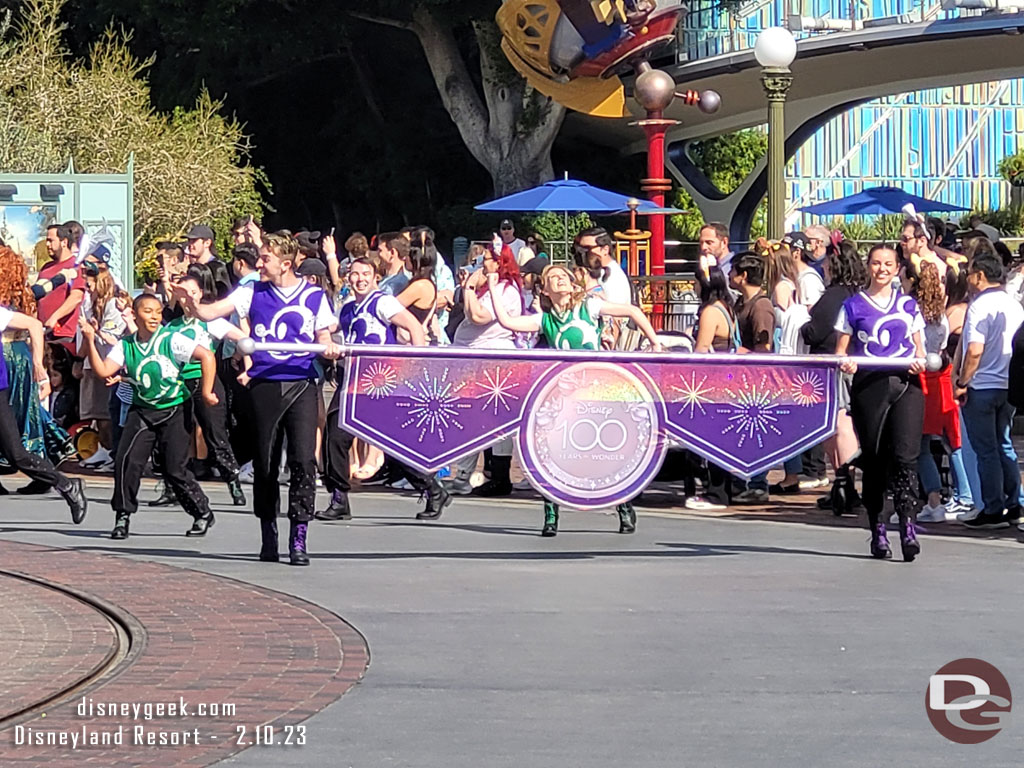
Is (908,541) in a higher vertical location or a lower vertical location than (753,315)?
lower

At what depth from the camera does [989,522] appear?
41.2 feet

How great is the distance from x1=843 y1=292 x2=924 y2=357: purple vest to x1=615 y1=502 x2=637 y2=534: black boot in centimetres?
215

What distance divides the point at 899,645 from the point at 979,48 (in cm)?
3300

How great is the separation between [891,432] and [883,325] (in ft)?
1.91

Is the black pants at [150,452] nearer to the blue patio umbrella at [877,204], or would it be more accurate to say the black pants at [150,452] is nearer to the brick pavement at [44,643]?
the brick pavement at [44,643]

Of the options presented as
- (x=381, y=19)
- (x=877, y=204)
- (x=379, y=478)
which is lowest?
(x=379, y=478)

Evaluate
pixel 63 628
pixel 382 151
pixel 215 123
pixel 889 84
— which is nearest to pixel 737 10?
pixel 889 84

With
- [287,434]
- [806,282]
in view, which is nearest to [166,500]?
[287,434]

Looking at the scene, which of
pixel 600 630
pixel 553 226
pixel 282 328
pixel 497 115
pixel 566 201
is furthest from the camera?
pixel 553 226

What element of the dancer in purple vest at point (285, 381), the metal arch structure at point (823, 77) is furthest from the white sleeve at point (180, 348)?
the metal arch structure at point (823, 77)

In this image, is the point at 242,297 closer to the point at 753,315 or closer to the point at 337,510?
the point at 337,510

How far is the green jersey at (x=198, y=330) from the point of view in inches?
434

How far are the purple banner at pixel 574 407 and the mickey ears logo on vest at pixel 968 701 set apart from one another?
117 inches

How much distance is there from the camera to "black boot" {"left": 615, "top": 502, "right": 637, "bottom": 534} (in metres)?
12.2
